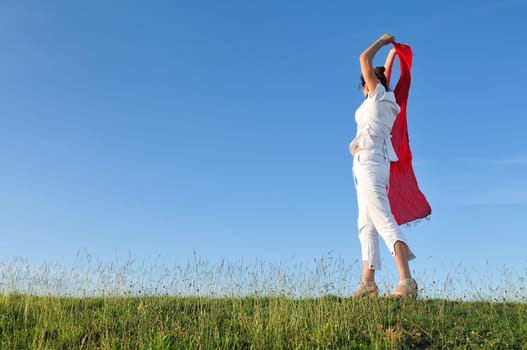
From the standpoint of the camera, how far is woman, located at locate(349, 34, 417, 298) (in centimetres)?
805

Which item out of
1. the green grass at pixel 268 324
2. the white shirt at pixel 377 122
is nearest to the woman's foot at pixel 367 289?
the green grass at pixel 268 324

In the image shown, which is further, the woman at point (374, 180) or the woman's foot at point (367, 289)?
the woman's foot at point (367, 289)

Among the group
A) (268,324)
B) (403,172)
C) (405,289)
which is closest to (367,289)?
(405,289)

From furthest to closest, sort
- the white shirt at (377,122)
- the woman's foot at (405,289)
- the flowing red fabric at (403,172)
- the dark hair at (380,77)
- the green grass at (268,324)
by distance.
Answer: the flowing red fabric at (403,172)
the dark hair at (380,77)
the white shirt at (377,122)
the woman's foot at (405,289)
the green grass at (268,324)

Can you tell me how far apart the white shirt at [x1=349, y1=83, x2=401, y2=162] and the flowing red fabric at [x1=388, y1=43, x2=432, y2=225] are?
80cm

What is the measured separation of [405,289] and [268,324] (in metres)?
2.06

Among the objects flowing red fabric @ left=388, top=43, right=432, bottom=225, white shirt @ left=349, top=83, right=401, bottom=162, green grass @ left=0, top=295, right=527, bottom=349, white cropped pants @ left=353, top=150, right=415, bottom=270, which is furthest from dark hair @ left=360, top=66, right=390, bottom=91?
green grass @ left=0, top=295, right=527, bottom=349

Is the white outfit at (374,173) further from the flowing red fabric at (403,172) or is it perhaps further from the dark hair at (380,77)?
the flowing red fabric at (403,172)

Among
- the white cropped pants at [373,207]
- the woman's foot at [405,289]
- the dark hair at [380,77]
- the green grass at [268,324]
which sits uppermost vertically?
the dark hair at [380,77]

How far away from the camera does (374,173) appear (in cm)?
816

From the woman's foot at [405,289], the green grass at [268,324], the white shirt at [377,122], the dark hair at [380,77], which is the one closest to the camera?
the green grass at [268,324]

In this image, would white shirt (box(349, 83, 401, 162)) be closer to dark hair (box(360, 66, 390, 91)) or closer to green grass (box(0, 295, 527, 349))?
dark hair (box(360, 66, 390, 91))

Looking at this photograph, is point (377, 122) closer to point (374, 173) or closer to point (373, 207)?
point (374, 173)

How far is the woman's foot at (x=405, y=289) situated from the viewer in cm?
802
